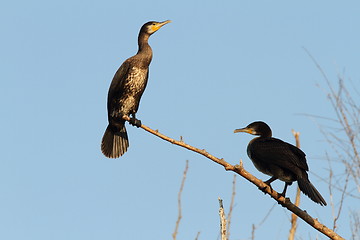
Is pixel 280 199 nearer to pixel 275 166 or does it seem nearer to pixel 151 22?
pixel 275 166

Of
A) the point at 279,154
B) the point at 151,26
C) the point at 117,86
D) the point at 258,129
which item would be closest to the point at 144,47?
the point at 151,26

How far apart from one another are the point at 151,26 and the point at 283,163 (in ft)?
11.5

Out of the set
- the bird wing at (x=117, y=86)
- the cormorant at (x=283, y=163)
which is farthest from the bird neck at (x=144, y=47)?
the cormorant at (x=283, y=163)

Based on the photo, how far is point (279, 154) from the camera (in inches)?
217

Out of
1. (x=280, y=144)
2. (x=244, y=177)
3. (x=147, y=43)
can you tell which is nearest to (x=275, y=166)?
(x=280, y=144)

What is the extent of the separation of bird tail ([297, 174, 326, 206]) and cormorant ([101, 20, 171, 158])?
254 centimetres

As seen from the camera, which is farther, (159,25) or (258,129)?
(159,25)

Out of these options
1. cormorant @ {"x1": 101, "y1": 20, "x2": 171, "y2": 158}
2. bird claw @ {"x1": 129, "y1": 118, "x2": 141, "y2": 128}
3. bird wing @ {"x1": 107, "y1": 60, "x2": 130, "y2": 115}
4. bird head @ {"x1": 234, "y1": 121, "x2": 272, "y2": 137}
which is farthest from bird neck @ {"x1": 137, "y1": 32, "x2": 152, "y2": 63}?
bird head @ {"x1": 234, "y1": 121, "x2": 272, "y2": 137}

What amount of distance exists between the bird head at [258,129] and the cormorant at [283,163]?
52 cm

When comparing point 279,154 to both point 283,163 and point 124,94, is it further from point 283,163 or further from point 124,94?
point 124,94

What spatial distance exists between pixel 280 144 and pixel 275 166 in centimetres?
27

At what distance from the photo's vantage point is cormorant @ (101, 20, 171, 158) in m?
7.66

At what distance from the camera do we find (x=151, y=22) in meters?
8.30

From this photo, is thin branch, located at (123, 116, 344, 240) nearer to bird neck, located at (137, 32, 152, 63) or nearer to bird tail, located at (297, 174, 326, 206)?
bird tail, located at (297, 174, 326, 206)
